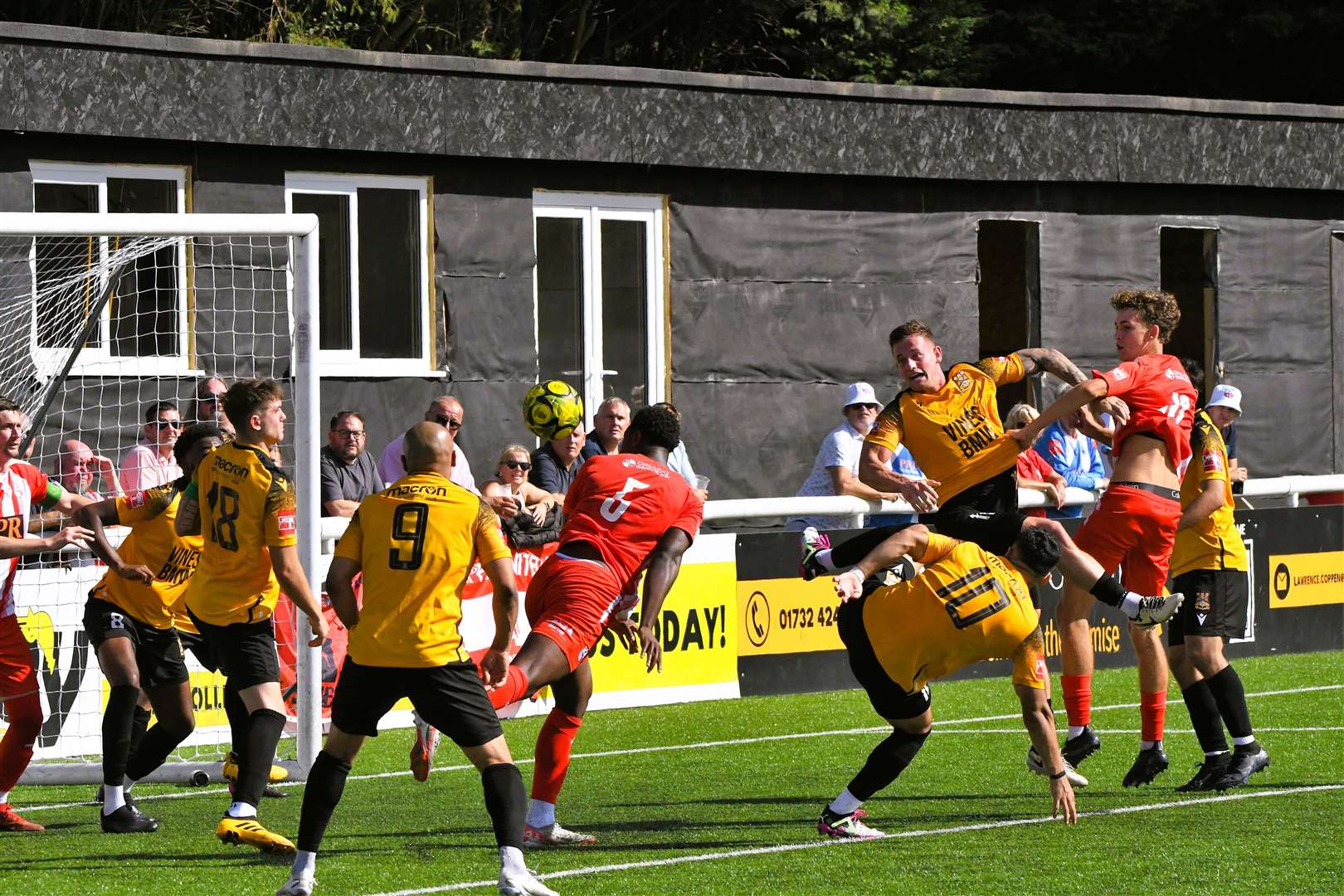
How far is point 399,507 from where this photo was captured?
24.6ft

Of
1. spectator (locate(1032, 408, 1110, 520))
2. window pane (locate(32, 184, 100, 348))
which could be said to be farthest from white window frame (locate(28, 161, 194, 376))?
spectator (locate(1032, 408, 1110, 520))

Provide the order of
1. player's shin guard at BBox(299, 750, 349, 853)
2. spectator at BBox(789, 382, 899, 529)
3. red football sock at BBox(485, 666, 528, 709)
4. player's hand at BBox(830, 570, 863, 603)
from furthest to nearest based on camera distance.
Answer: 1. spectator at BBox(789, 382, 899, 529)
2. red football sock at BBox(485, 666, 528, 709)
3. player's hand at BBox(830, 570, 863, 603)
4. player's shin guard at BBox(299, 750, 349, 853)

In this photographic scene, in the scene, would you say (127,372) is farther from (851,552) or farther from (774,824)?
(851,552)

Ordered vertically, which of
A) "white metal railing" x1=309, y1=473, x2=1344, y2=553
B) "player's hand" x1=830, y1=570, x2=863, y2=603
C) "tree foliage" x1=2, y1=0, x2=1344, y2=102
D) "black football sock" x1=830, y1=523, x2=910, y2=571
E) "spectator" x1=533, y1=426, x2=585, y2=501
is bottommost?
"white metal railing" x1=309, y1=473, x2=1344, y2=553

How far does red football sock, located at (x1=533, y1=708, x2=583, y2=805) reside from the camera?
884 cm

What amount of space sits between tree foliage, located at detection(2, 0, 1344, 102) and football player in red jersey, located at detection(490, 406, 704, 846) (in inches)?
815

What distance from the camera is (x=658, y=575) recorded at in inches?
356

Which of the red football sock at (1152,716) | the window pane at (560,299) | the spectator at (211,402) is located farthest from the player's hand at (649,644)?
the window pane at (560,299)

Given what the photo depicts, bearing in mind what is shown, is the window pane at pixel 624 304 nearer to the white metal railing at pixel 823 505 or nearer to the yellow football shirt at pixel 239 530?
the white metal railing at pixel 823 505

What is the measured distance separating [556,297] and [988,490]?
7.60 m

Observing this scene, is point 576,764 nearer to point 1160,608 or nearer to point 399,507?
point 1160,608

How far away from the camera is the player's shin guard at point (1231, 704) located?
33.1 feet

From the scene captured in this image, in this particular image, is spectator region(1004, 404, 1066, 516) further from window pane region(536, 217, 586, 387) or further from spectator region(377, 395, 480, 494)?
spectator region(377, 395, 480, 494)

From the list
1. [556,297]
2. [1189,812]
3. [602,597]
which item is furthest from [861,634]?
[556,297]
